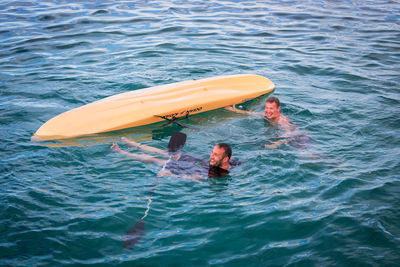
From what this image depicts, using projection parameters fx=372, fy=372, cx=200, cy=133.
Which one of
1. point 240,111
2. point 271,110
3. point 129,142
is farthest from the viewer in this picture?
point 240,111

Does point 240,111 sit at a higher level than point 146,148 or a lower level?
higher

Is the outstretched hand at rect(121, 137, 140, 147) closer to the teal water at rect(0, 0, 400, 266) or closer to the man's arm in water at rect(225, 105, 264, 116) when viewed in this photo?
the teal water at rect(0, 0, 400, 266)

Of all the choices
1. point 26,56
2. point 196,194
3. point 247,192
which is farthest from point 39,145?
point 26,56

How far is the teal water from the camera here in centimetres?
421

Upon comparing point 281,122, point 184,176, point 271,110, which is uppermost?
point 271,110

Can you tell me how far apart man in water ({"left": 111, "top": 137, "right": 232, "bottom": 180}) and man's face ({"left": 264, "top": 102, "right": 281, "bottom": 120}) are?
1793mm

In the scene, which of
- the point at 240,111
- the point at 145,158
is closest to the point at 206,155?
the point at 145,158

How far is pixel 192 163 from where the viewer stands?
5.84 meters

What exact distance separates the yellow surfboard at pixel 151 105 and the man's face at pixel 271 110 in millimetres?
1105

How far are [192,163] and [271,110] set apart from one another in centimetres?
214

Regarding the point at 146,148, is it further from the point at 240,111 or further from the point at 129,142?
the point at 240,111

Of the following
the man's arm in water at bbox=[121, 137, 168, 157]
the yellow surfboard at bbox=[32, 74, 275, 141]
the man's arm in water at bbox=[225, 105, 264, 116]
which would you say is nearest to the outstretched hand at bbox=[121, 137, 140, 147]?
the man's arm in water at bbox=[121, 137, 168, 157]

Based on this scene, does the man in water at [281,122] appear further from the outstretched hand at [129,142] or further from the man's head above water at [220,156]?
the outstretched hand at [129,142]

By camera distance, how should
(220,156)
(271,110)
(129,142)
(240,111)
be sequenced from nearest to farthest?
(220,156) → (129,142) → (271,110) → (240,111)
